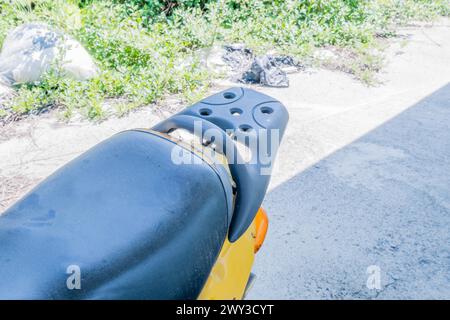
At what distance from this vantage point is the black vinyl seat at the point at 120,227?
80 centimetres

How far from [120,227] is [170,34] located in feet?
13.6

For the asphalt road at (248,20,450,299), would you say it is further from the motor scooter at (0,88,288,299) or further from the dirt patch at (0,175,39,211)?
the dirt patch at (0,175,39,211)

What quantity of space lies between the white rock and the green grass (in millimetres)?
94

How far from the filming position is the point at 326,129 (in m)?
3.33

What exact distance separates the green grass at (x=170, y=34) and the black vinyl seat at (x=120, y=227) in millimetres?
2612

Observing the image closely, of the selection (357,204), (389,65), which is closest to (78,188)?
A: (357,204)

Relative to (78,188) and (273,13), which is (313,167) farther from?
(273,13)

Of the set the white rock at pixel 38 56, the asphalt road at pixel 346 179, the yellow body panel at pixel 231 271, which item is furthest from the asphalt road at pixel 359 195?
the white rock at pixel 38 56

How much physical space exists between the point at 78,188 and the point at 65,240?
0.14 metres
